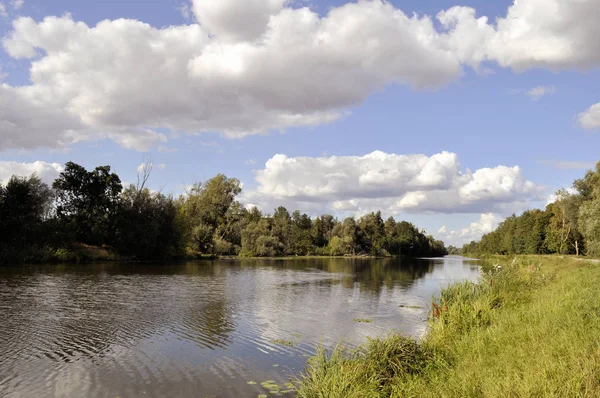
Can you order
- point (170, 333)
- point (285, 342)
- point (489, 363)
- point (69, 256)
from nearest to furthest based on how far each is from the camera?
1. point (489, 363)
2. point (285, 342)
3. point (170, 333)
4. point (69, 256)

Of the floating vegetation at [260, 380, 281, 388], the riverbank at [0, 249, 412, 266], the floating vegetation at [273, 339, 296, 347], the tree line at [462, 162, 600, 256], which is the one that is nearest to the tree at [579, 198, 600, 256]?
the tree line at [462, 162, 600, 256]

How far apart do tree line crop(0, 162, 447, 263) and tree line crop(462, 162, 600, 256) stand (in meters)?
50.2

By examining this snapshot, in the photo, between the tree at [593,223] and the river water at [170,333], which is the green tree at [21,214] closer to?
the river water at [170,333]

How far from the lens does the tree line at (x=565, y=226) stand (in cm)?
5659

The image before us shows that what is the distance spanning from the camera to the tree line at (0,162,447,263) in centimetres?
5384

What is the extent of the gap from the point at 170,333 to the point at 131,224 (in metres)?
57.9

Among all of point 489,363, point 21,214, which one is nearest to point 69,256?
point 21,214

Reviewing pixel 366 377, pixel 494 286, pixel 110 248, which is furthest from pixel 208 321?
pixel 110 248

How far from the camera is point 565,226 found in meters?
90.8

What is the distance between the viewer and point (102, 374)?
1239cm

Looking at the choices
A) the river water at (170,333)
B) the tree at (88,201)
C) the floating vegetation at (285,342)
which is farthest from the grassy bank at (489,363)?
the tree at (88,201)

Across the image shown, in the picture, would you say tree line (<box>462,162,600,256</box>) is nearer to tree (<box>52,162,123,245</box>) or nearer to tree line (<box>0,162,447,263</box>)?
tree line (<box>0,162,447,263</box>)

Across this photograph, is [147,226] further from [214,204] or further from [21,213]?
[214,204]

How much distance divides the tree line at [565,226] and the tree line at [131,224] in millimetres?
50213
